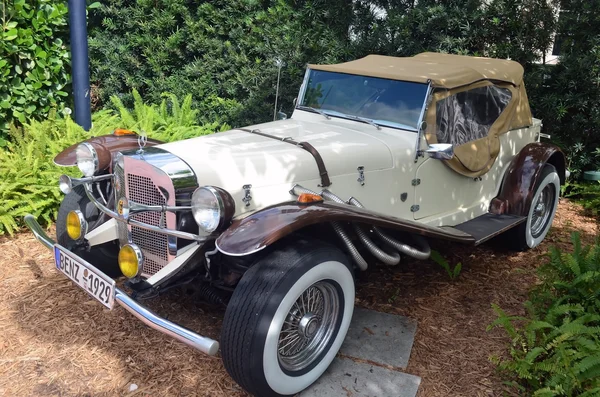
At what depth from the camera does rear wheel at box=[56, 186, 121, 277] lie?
3.61 meters

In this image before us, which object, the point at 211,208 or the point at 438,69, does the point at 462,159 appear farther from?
the point at 211,208

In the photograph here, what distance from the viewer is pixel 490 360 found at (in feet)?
10.2

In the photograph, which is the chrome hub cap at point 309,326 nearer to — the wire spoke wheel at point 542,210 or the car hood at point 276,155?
the car hood at point 276,155

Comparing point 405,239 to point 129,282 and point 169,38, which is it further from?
point 169,38

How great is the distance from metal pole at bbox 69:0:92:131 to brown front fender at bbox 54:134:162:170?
263 centimetres

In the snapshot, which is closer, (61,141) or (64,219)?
(64,219)

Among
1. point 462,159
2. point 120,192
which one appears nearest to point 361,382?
point 120,192

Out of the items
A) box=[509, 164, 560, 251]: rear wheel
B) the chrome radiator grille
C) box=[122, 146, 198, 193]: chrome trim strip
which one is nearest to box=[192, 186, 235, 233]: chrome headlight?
box=[122, 146, 198, 193]: chrome trim strip

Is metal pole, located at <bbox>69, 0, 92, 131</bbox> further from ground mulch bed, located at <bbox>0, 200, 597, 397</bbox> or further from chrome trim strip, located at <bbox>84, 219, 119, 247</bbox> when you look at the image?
chrome trim strip, located at <bbox>84, 219, 119, 247</bbox>

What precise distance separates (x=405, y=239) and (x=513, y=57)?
3375mm

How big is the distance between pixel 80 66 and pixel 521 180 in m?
5.04

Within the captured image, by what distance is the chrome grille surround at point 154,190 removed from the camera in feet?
9.81

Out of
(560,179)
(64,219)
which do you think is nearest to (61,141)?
(64,219)

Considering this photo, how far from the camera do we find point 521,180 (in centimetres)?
465
